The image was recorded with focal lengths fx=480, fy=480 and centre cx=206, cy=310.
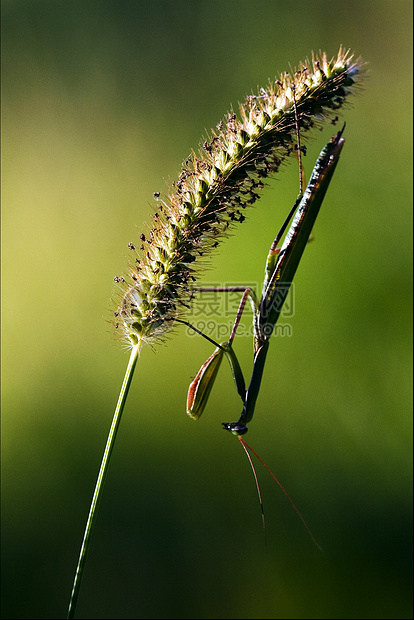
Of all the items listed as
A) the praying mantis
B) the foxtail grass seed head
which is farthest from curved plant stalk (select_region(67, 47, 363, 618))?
the praying mantis

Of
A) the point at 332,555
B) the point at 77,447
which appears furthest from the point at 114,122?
the point at 332,555

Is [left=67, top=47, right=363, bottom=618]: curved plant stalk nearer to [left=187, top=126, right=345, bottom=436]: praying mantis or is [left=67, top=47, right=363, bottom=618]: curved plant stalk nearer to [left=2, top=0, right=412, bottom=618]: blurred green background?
[left=187, top=126, right=345, bottom=436]: praying mantis

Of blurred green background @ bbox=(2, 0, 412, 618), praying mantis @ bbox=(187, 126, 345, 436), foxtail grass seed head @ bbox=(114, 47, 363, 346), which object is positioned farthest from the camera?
blurred green background @ bbox=(2, 0, 412, 618)

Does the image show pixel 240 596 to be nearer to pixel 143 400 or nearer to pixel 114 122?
pixel 143 400

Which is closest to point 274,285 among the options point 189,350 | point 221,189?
point 221,189

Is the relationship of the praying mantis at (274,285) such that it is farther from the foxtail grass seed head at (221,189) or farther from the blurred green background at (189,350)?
the blurred green background at (189,350)

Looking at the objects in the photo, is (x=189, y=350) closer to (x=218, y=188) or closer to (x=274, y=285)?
(x=274, y=285)

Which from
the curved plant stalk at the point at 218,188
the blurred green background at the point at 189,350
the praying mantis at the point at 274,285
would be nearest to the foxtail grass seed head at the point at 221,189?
the curved plant stalk at the point at 218,188
